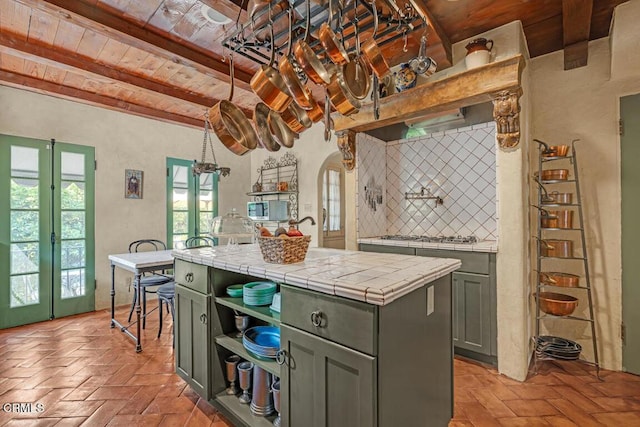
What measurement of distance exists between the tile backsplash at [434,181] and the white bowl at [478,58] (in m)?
0.77

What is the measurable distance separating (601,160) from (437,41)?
5.16 ft

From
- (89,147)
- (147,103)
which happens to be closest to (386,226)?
(147,103)

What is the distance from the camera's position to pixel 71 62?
8.98 ft

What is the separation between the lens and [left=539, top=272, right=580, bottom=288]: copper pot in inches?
87.5

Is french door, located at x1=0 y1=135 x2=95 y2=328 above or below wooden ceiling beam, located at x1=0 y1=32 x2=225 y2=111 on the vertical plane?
below

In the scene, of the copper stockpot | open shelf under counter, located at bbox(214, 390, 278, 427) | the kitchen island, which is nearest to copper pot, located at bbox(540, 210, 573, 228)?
the kitchen island

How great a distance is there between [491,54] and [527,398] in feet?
7.88

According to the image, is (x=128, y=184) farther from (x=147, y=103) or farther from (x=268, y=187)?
(x=268, y=187)

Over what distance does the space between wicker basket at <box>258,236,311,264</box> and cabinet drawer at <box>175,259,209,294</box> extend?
460 mm

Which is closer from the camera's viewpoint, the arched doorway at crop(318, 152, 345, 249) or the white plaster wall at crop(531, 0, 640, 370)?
the white plaster wall at crop(531, 0, 640, 370)

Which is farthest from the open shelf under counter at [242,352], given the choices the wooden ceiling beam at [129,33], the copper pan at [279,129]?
the wooden ceiling beam at [129,33]

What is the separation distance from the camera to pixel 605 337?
93.4 inches

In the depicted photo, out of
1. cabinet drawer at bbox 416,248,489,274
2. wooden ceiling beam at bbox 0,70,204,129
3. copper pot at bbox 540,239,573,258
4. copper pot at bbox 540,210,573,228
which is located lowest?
cabinet drawer at bbox 416,248,489,274

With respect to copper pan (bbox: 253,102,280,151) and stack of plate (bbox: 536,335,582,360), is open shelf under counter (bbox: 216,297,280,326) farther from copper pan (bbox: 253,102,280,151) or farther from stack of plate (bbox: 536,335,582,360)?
stack of plate (bbox: 536,335,582,360)
